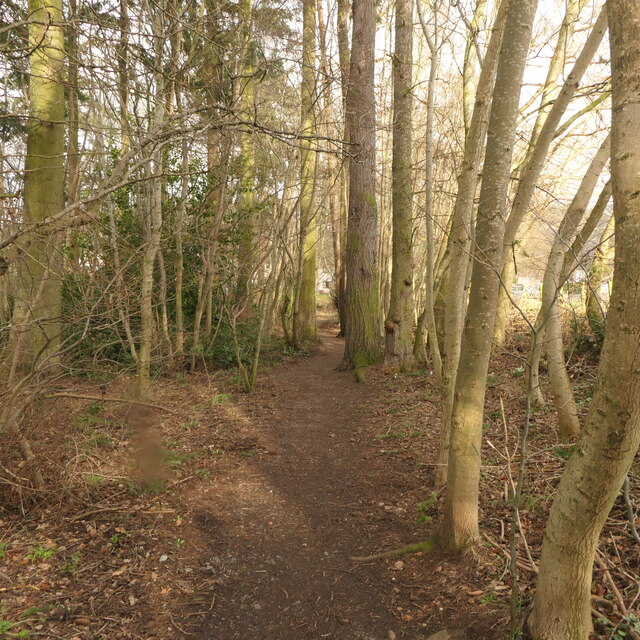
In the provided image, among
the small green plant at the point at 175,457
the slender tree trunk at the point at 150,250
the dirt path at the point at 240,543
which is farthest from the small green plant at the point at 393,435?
the slender tree trunk at the point at 150,250

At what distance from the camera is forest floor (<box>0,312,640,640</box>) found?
3.12 metres

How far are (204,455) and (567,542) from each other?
4648mm

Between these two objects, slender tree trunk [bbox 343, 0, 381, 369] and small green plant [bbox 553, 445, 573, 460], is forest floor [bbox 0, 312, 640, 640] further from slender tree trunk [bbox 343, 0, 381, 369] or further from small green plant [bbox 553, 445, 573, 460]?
slender tree trunk [bbox 343, 0, 381, 369]

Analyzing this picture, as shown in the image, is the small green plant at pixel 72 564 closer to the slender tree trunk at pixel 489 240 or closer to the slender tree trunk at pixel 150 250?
the slender tree trunk at pixel 150 250

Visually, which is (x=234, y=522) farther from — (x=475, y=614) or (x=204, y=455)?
(x=475, y=614)

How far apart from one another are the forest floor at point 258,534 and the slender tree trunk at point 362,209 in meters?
4.09

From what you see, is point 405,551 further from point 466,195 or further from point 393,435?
point 466,195

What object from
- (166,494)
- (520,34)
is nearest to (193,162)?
(166,494)

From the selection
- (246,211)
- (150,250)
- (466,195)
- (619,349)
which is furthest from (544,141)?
(246,211)

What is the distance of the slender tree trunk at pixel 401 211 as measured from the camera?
9.16 meters

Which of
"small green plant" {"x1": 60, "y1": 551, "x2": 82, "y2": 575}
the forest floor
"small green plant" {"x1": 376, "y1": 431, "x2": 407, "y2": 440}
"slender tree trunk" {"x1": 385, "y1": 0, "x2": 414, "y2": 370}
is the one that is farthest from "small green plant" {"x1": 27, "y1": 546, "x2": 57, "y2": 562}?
"slender tree trunk" {"x1": 385, "y1": 0, "x2": 414, "y2": 370}

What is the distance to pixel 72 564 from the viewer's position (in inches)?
142

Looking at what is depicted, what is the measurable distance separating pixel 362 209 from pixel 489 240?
7.57 meters

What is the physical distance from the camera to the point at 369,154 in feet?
34.0
